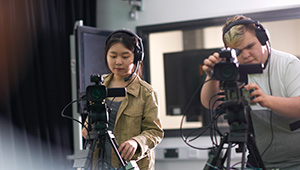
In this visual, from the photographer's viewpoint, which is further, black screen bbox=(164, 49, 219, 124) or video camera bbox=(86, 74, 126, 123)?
black screen bbox=(164, 49, 219, 124)

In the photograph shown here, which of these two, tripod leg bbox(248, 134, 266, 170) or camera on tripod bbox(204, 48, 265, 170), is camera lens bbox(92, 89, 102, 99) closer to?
camera on tripod bbox(204, 48, 265, 170)

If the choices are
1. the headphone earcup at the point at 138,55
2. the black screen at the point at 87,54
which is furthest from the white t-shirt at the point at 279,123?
the black screen at the point at 87,54

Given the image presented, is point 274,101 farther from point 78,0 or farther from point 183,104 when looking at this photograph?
point 78,0

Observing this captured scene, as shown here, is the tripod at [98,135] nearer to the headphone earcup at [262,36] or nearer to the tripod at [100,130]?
the tripod at [100,130]

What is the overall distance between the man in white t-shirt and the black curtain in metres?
1.74

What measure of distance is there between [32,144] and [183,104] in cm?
154

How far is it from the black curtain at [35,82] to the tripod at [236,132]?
1867 millimetres

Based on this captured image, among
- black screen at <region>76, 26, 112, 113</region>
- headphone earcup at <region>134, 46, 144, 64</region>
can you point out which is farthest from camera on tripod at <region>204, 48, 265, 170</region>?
black screen at <region>76, 26, 112, 113</region>

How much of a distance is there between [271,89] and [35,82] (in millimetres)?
2093

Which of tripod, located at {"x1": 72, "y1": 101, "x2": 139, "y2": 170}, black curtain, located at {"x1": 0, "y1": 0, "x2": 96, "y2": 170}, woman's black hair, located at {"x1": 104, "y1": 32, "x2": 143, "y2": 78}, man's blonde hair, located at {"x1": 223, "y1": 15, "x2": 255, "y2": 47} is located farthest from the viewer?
black curtain, located at {"x1": 0, "y1": 0, "x2": 96, "y2": 170}

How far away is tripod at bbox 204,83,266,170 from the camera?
107 centimetres

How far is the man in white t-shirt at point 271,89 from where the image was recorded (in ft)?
4.30

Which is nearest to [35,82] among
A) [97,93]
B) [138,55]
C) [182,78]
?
[182,78]

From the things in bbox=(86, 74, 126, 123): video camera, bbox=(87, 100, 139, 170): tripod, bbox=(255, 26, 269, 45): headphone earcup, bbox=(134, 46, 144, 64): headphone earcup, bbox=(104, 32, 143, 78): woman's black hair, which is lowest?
bbox=(87, 100, 139, 170): tripod
